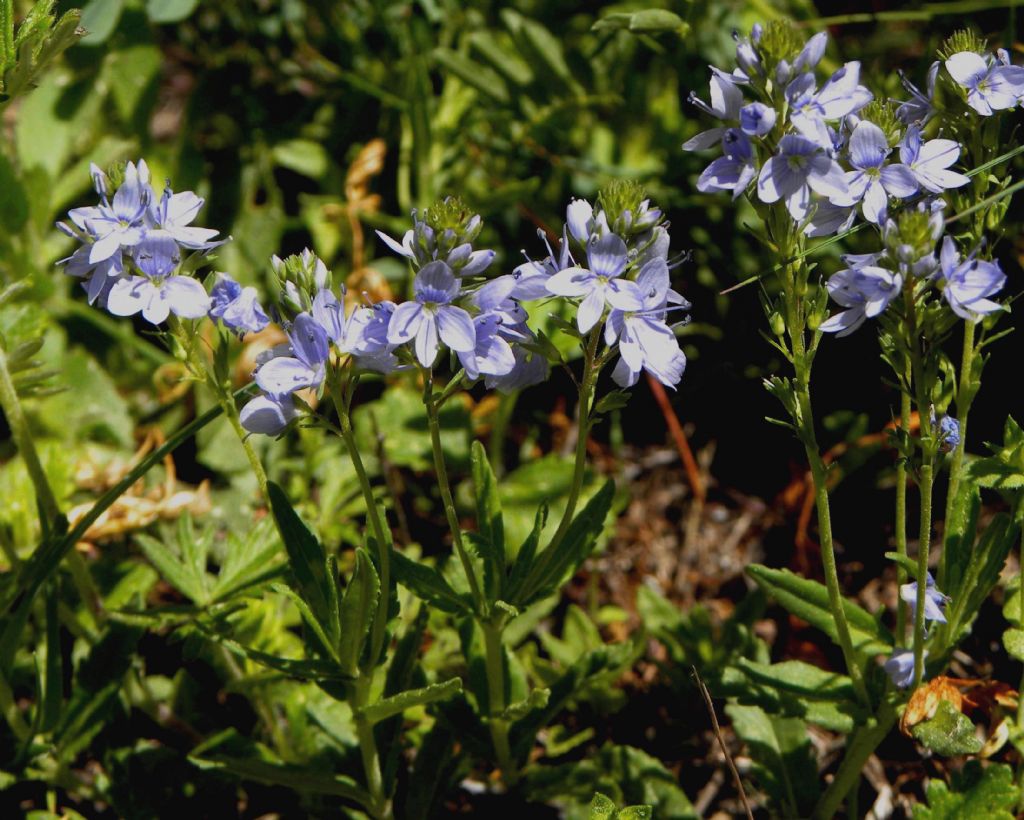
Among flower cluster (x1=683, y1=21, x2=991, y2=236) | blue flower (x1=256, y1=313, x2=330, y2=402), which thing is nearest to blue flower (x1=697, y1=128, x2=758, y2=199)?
flower cluster (x1=683, y1=21, x2=991, y2=236)

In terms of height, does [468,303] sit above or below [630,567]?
above

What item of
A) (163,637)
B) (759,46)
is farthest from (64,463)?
(759,46)

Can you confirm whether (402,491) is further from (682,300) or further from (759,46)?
(759,46)

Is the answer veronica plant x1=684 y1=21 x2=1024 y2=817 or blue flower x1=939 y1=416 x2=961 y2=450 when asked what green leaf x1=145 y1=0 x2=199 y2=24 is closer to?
veronica plant x1=684 y1=21 x2=1024 y2=817

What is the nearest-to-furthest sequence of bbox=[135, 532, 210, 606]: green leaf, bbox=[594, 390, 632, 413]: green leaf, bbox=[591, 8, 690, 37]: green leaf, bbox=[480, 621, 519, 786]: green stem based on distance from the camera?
bbox=[594, 390, 632, 413]: green leaf
bbox=[480, 621, 519, 786]: green stem
bbox=[135, 532, 210, 606]: green leaf
bbox=[591, 8, 690, 37]: green leaf

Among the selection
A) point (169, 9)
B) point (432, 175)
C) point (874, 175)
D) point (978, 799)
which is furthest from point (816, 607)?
point (169, 9)

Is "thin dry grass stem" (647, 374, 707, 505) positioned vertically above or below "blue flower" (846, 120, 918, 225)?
below
